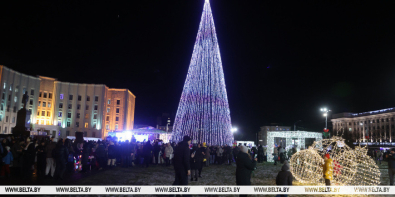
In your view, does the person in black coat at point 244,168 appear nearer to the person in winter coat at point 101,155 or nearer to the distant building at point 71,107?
the person in winter coat at point 101,155

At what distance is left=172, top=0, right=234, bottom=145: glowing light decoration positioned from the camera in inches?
827

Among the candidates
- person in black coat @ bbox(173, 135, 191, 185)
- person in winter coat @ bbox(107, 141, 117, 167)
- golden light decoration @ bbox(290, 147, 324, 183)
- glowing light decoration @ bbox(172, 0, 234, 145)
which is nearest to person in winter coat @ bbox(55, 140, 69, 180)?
person in black coat @ bbox(173, 135, 191, 185)

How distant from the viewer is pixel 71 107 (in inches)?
2926

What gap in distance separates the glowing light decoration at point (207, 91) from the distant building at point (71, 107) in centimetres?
5095

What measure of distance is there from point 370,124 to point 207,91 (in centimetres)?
10316

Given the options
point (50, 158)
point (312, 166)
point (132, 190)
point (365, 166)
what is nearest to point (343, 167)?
point (365, 166)

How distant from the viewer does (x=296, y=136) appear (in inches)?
1036

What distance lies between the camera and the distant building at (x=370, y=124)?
9719 centimetres

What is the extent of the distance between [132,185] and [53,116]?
69.5 meters

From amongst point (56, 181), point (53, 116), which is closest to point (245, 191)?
point (56, 181)

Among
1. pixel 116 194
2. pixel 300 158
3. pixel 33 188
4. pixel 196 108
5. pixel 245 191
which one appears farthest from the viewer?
pixel 196 108

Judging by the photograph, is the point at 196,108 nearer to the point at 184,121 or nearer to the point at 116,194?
the point at 184,121

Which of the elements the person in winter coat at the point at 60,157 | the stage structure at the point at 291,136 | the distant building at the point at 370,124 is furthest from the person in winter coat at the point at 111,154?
the distant building at the point at 370,124

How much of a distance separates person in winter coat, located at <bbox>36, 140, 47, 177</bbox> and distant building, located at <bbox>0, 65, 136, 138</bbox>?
5720cm
